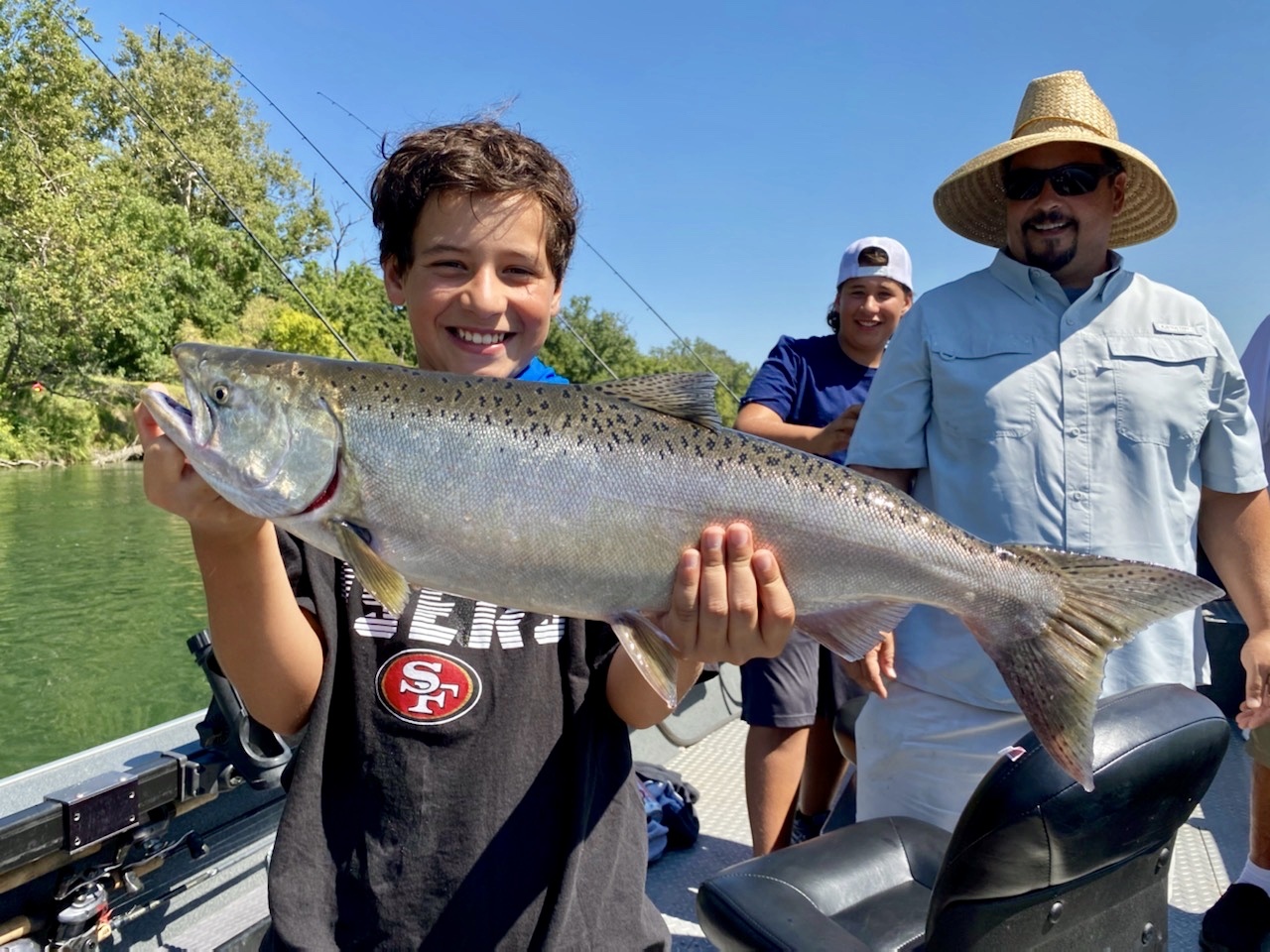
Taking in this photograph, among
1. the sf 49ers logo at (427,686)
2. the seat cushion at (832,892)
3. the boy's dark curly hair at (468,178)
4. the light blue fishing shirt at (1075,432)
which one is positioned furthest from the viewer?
the light blue fishing shirt at (1075,432)

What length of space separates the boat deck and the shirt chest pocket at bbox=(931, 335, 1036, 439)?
2.52 meters

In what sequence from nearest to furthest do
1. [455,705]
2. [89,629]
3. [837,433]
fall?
1. [455,705]
2. [837,433]
3. [89,629]

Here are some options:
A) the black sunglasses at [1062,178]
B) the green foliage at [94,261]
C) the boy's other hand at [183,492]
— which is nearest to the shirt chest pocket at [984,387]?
the black sunglasses at [1062,178]

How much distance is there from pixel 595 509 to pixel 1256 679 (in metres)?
2.68

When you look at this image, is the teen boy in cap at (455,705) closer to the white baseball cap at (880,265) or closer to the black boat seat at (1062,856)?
the black boat seat at (1062,856)

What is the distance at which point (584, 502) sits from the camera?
1927 mm

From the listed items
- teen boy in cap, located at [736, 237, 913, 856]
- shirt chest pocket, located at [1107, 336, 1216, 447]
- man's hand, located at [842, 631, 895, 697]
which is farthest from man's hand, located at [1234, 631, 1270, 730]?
teen boy in cap, located at [736, 237, 913, 856]

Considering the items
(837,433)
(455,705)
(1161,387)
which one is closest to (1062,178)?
(1161,387)

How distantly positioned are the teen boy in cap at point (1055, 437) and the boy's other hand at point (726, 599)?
1366 mm

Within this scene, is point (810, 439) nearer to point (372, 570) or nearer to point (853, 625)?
point (853, 625)

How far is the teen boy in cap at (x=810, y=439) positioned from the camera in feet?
13.3

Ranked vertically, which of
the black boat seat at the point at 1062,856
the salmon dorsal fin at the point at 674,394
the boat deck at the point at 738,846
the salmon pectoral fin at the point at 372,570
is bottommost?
the boat deck at the point at 738,846

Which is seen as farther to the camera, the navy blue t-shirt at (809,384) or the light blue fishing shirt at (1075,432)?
the navy blue t-shirt at (809,384)

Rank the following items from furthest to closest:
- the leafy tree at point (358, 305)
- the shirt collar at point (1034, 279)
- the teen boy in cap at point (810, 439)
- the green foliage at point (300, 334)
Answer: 1. the leafy tree at point (358, 305)
2. the green foliage at point (300, 334)
3. the teen boy in cap at point (810, 439)
4. the shirt collar at point (1034, 279)
